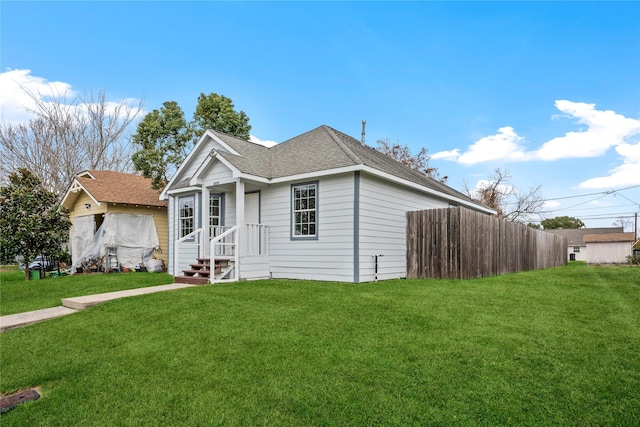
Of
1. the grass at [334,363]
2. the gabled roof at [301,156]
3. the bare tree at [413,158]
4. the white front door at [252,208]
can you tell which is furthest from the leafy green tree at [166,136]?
the bare tree at [413,158]

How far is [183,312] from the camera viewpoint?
5871mm

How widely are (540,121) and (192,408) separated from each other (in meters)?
19.6

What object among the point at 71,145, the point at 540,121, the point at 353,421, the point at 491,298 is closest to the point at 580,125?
the point at 540,121

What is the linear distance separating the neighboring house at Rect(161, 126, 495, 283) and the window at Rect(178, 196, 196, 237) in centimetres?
154

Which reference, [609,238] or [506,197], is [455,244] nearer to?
[609,238]

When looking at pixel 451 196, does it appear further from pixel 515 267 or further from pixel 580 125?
pixel 580 125

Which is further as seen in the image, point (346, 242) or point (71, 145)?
point (71, 145)

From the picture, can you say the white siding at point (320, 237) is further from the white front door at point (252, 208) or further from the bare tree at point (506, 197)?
the bare tree at point (506, 197)

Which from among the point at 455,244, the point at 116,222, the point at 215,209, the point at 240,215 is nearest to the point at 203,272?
the point at 240,215

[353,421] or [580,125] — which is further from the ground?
[580,125]

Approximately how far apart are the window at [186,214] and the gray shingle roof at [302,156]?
2.91 metres

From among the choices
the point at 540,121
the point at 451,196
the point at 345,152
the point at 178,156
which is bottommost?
the point at 451,196

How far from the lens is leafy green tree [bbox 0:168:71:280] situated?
13062 mm

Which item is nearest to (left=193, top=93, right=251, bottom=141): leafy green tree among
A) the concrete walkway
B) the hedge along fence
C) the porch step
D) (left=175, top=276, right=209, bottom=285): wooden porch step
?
the porch step
